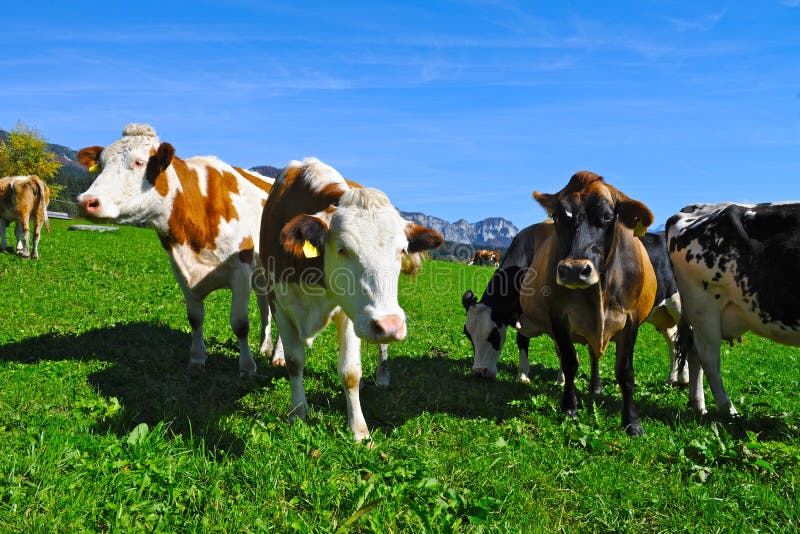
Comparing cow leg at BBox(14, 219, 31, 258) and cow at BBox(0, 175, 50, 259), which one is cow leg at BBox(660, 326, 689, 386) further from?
cow at BBox(0, 175, 50, 259)

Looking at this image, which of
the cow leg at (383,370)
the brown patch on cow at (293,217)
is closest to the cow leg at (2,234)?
the brown patch on cow at (293,217)

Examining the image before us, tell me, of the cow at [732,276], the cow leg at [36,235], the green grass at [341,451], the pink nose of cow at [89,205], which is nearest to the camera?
the green grass at [341,451]

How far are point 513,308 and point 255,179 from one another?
4.69m

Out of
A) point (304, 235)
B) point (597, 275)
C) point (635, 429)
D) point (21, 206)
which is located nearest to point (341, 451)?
point (304, 235)

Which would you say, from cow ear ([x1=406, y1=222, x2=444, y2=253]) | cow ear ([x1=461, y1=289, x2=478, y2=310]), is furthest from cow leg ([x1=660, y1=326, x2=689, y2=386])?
cow ear ([x1=406, y1=222, x2=444, y2=253])

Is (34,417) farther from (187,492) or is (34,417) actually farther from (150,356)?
(150,356)

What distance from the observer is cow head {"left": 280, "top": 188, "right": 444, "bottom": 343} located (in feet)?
14.0

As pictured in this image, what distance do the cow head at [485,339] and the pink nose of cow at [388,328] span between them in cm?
444

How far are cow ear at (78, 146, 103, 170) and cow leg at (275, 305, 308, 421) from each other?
3.46m

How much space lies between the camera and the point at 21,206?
1741 cm

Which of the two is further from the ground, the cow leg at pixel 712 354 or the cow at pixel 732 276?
the cow at pixel 732 276

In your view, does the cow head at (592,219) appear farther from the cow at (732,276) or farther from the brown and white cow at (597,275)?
the cow at (732,276)

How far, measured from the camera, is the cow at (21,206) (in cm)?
1733

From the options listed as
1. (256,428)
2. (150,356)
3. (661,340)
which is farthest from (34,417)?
(661,340)
